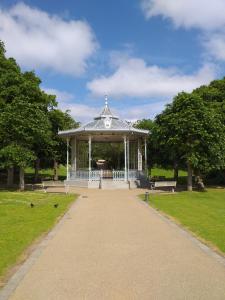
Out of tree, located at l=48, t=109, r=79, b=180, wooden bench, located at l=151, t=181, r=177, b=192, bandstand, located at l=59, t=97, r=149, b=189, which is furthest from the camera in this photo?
tree, located at l=48, t=109, r=79, b=180

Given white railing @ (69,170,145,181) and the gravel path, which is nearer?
the gravel path

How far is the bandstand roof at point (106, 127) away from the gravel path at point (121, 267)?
19311mm

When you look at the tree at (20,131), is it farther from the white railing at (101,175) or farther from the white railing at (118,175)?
the white railing at (118,175)

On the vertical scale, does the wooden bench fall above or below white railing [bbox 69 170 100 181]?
below

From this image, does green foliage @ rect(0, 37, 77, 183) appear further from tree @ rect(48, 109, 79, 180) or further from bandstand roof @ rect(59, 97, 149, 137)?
tree @ rect(48, 109, 79, 180)

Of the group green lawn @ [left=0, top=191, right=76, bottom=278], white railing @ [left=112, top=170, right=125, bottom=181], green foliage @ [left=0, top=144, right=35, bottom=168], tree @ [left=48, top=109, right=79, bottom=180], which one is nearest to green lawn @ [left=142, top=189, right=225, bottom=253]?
green lawn @ [left=0, top=191, right=76, bottom=278]

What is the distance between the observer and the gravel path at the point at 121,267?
20.4 ft

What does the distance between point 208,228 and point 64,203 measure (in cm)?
932

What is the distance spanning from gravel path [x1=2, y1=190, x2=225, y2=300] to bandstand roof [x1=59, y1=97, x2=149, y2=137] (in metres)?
19.3

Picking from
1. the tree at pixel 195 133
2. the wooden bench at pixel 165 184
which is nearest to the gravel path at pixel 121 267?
the tree at pixel 195 133

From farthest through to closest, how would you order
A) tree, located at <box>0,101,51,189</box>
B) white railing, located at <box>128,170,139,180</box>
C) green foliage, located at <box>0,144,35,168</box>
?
1. white railing, located at <box>128,170,139,180</box>
2. tree, located at <box>0,101,51,189</box>
3. green foliage, located at <box>0,144,35,168</box>

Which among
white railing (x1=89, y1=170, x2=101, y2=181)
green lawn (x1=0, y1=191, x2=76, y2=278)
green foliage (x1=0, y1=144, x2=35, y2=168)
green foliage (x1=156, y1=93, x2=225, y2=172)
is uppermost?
green foliage (x1=156, y1=93, x2=225, y2=172)

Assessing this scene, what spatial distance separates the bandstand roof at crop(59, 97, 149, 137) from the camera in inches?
1254

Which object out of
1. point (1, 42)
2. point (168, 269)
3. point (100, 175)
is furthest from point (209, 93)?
point (168, 269)
